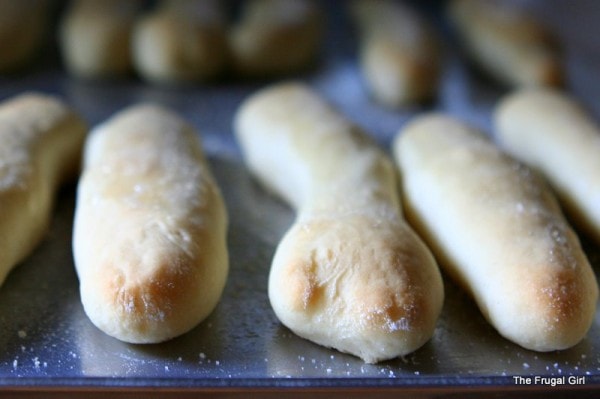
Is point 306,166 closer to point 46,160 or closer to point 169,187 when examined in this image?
point 169,187

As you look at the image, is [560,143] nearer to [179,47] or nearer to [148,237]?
[148,237]

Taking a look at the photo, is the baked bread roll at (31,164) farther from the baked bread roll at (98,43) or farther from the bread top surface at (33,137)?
the baked bread roll at (98,43)

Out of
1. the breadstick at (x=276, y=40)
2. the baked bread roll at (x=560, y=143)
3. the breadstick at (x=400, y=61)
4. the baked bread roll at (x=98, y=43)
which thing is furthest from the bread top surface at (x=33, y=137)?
the baked bread roll at (x=560, y=143)

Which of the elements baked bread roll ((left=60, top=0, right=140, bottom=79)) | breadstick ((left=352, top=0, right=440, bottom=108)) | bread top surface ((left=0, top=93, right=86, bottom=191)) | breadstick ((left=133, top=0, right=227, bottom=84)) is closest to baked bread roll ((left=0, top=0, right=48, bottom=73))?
baked bread roll ((left=60, top=0, right=140, bottom=79))

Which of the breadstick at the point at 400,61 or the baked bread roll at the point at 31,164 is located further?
the breadstick at the point at 400,61

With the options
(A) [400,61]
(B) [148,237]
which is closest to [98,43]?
(A) [400,61]

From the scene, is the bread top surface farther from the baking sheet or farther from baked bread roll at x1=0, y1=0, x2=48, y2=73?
baked bread roll at x1=0, y1=0, x2=48, y2=73
